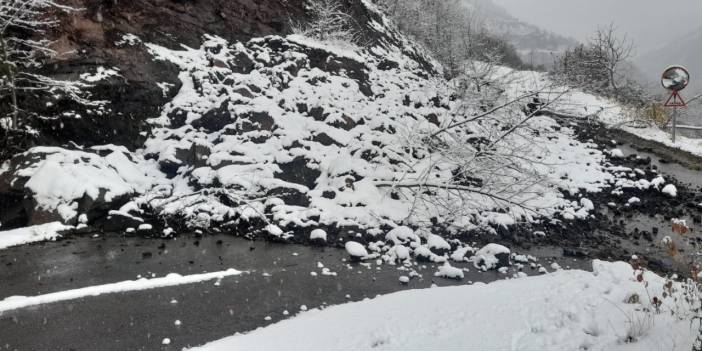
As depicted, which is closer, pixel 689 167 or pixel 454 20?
pixel 689 167

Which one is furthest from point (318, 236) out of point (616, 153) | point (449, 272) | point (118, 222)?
point (616, 153)

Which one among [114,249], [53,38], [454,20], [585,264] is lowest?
[114,249]

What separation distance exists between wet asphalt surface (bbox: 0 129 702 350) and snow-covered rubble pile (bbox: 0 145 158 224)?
2.47ft

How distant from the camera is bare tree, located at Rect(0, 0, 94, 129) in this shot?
852 cm

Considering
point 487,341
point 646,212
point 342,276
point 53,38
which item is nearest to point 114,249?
point 342,276

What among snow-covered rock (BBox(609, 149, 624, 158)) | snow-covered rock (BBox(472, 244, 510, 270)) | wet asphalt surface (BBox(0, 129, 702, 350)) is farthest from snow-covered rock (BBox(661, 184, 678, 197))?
snow-covered rock (BBox(472, 244, 510, 270))

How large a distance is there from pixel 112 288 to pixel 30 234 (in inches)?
103

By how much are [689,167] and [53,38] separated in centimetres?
1803

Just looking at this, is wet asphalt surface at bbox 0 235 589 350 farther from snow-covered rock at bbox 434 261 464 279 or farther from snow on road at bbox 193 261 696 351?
snow on road at bbox 193 261 696 351

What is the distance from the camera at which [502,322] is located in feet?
14.9

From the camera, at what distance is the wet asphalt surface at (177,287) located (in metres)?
5.09

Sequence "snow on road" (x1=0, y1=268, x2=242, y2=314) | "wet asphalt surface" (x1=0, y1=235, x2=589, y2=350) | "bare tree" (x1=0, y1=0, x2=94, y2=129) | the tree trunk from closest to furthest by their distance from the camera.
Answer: "wet asphalt surface" (x1=0, y1=235, x2=589, y2=350), "snow on road" (x1=0, y1=268, x2=242, y2=314), the tree trunk, "bare tree" (x1=0, y1=0, x2=94, y2=129)

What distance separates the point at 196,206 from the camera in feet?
29.1

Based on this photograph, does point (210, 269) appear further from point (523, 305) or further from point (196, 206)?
point (523, 305)
